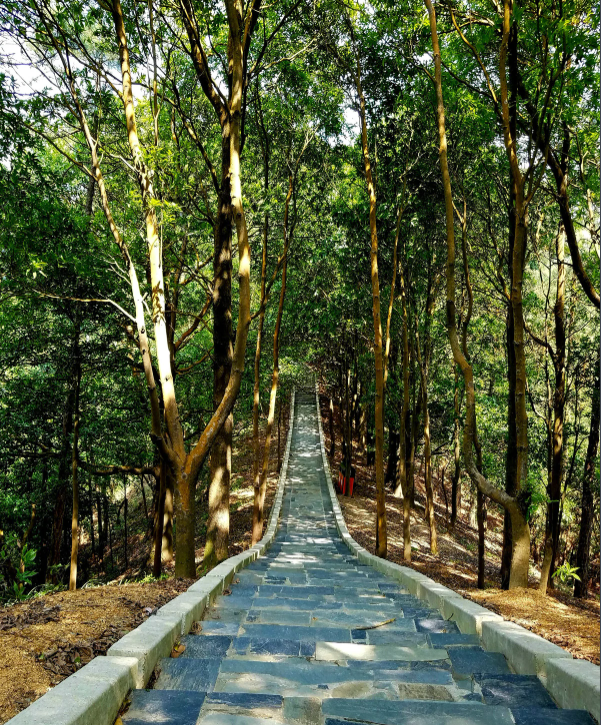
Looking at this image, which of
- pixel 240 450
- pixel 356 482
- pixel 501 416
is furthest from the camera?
pixel 240 450

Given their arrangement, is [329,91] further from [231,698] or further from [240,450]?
[240,450]

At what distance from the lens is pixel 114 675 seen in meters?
2.31

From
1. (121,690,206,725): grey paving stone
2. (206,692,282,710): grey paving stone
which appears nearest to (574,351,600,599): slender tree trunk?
(206,692,282,710): grey paving stone

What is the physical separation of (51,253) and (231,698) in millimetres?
9083

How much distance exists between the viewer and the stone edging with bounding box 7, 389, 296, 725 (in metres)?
1.91

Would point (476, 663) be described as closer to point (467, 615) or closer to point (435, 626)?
point (467, 615)

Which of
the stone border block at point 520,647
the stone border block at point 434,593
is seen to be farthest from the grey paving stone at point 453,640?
the stone border block at point 434,593

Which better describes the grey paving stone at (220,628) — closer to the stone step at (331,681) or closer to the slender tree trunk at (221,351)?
the stone step at (331,681)

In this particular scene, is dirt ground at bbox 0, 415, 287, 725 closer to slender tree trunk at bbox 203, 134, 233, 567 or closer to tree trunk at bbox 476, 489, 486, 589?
slender tree trunk at bbox 203, 134, 233, 567

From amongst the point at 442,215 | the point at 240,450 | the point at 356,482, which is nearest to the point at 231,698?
the point at 442,215

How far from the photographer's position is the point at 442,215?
12828 millimetres

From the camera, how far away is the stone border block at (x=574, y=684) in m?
2.32

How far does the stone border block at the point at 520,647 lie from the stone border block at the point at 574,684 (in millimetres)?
85

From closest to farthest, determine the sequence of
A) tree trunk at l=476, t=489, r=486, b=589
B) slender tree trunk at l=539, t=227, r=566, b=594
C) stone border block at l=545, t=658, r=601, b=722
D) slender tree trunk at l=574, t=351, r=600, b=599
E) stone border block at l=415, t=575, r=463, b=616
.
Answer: stone border block at l=545, t=658, r=601, b=722
stone border block at l=415, t=575, r=463, b=616
slender tree trunk at l=539, t=227, r=566, b=594
tree trunk at l=476, t=489, r=486, b=589
slender tree trunk at l=574, t=351, r=600, b=599
